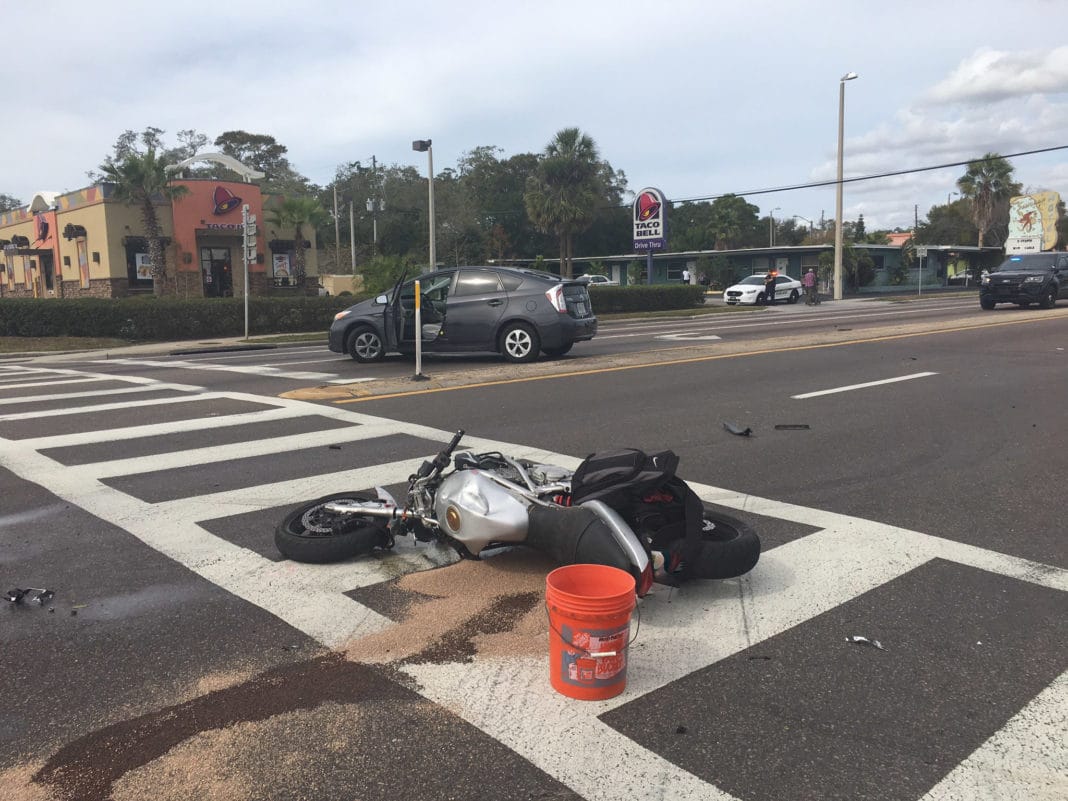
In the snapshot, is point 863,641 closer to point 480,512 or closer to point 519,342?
point 480,512

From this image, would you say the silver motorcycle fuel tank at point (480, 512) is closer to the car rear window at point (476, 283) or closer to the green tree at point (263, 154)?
the car rear window at point (476, 283)

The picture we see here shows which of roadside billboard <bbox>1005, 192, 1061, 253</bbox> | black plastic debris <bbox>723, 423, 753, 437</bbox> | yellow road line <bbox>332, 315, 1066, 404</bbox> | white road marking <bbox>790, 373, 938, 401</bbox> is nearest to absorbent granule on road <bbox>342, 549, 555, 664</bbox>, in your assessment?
black plastic debris <bbox>723, 423, 753, 437</bbox>

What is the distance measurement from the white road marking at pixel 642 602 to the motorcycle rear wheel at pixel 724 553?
0.42 feet

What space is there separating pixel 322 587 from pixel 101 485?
9.81 ft

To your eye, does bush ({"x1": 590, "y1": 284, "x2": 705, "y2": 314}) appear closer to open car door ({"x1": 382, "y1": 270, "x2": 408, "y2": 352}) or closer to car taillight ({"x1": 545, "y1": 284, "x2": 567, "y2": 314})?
car taillight ({"x1": 545, "y1": 284, "x2": 567, "y2": 314})

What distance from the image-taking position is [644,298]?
112 feet

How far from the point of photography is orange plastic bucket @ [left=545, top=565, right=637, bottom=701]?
3.07 metres

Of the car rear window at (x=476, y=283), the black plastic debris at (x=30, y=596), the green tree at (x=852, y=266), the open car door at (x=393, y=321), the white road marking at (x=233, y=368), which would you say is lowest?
the black plastic debris at (x=30, y=596)

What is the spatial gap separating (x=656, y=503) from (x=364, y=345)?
11.5 metres

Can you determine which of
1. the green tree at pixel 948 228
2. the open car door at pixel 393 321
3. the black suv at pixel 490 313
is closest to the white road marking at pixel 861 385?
the black suv at pixel 490 313

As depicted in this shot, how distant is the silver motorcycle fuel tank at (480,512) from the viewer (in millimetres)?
4246

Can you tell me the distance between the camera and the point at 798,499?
19.1 ft

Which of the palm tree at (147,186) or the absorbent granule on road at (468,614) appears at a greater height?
the palm tree at (147,186)

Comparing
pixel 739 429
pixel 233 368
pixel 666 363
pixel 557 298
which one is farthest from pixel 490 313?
pixel 739 429
